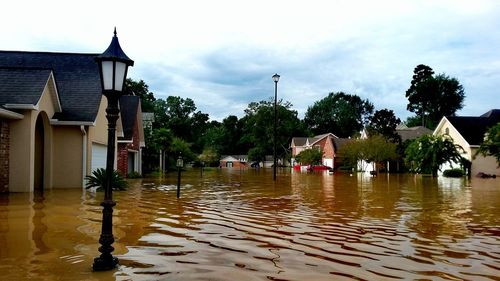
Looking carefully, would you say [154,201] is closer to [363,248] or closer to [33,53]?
[363,248]

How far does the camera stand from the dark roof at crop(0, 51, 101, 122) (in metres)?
19.7

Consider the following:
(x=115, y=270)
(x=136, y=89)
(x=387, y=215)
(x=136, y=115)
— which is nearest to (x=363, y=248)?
(x=115, y=270)

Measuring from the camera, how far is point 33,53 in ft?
76.4

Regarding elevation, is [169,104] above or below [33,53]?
above

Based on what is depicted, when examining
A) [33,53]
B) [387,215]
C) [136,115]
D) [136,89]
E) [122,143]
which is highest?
[136,89]

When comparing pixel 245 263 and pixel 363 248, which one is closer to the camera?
pixel 245 263

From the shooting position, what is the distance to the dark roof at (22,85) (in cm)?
1636

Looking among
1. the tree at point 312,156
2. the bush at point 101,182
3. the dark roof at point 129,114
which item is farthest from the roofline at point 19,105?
the tree at point 312,156

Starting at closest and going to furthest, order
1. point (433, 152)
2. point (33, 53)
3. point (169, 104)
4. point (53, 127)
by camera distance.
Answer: point (53, 127) → point (33, 53) → point (433, 152) → point (169, 104)

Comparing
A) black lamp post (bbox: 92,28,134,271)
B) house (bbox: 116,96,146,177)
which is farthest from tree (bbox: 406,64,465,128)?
black lamp post (bbox: 92,28,134,271)

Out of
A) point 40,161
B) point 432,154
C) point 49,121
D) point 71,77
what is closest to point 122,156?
point 71,77

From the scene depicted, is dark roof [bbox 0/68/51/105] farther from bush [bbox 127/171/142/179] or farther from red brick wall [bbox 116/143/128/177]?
bush [bbox 127/171/142/179]

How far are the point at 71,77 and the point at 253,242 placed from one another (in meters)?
17.3

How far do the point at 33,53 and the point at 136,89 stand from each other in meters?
45.3
